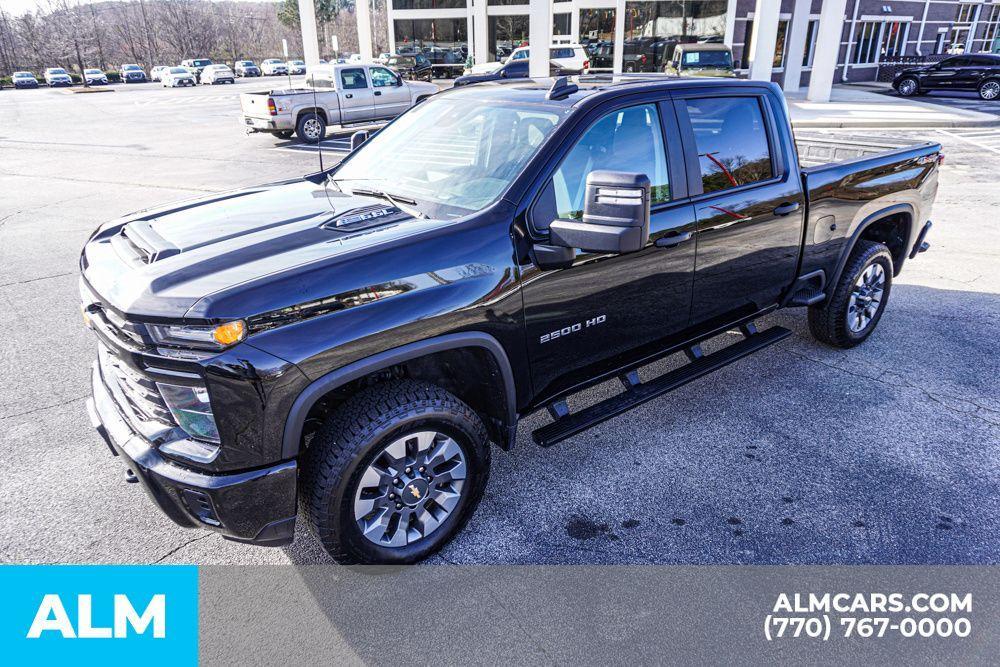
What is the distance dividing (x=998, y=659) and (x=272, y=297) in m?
2.95

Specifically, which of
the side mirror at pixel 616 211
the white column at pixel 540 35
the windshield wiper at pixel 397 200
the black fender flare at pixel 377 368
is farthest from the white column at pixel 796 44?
the black fender flare at pixel 377 368

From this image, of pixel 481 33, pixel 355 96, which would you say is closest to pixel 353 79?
pixel 355 96

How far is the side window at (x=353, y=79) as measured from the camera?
16516mm

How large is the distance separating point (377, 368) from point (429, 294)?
Result: 1.17 feet

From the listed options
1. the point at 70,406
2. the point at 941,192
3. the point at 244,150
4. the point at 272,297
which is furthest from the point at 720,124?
the point at 244,150

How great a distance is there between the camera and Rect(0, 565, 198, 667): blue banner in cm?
253

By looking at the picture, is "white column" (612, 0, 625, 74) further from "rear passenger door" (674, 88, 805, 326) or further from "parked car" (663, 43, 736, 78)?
"rear passenger door" (674, 88, 805, 326)

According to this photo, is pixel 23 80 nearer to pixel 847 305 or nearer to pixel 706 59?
pixel 706 59

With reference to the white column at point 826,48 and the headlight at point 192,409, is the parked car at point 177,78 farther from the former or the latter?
the headlight at point 192,409

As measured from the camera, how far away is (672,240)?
11.1ft

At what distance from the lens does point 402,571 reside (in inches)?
111

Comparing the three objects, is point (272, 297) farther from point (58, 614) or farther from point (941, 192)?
point (941, 192)

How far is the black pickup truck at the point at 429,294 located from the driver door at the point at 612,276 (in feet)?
0.04

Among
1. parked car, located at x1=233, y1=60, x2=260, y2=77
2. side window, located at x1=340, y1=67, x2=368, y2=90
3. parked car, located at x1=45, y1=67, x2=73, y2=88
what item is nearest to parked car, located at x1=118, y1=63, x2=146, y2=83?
parked car, located at x1=45, y1=67, x2=73, y2=88
